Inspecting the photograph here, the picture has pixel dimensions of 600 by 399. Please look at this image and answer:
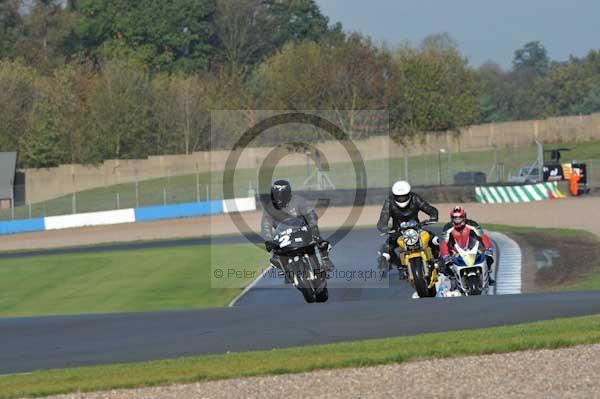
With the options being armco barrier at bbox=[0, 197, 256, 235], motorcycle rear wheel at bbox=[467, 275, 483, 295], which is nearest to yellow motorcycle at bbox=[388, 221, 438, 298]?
motorcycle rear wheel at bbox=[467, 275, 483, 295]

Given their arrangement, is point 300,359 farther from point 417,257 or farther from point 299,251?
point 417,257

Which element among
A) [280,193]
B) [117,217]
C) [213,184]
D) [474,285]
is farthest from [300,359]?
[213,184]

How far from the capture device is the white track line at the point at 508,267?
23.8m

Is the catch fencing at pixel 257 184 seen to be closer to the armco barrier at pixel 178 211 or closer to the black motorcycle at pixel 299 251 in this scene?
the armco barrier at pixel 178 211

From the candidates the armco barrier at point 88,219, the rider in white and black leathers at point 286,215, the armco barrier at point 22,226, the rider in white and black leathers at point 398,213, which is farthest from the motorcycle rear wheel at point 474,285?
the armco barrier at point 22,226

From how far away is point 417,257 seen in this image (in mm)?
17594

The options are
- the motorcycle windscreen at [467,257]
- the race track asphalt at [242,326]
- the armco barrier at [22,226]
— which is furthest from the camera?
the armco barrier at [22,226]

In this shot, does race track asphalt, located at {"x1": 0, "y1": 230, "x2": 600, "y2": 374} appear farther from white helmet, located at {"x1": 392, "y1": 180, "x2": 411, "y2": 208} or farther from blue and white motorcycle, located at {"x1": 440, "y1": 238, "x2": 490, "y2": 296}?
white helmet, located at {"x1": 392, "y1": 180, "x2": 411, "y2": 208}

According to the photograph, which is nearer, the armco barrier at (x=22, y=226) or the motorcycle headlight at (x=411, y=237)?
the motorcycle headlight at (x=411, y=237)

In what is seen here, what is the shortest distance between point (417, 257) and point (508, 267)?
422 inches

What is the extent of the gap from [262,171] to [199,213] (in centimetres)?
497

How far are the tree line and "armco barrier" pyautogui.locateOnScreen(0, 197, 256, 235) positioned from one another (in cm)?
1222

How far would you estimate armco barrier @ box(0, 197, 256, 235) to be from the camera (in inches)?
2093

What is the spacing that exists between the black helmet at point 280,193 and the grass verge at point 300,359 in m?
4.66
